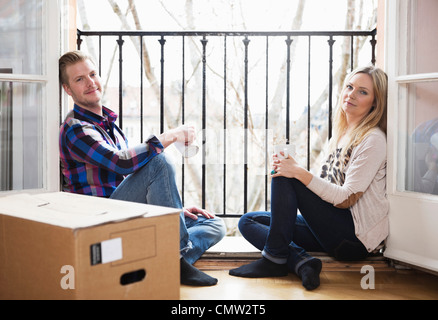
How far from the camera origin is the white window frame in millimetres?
1791

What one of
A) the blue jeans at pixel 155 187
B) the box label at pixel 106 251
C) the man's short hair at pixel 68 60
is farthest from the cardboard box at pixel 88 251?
the man's short hair at pixel 68 60

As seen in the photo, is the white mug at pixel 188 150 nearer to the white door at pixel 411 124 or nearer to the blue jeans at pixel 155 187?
the blue jeans at pixel 155 187

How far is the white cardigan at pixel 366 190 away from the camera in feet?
5.41

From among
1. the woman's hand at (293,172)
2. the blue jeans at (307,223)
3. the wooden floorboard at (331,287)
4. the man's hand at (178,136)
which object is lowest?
the wooden floorboard at (331,287)

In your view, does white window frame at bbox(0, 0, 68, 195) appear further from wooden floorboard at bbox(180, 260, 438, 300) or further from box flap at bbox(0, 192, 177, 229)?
wooden floorboard at bbox(180, 260, 438, 300)

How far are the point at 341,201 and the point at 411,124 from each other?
46 centimetres

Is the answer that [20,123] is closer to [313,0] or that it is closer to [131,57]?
[131,57]

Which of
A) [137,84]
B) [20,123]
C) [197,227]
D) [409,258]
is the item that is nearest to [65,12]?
[20,123]

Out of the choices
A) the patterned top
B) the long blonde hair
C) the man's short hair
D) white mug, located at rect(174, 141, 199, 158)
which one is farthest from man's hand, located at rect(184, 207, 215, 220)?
the man's short hair

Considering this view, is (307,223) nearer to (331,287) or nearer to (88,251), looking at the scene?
(331,287)

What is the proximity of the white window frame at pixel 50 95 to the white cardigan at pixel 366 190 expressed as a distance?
1132 millimetres

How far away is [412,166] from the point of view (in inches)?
68.3

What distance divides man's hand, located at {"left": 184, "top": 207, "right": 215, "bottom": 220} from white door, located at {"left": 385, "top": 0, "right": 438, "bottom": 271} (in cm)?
83

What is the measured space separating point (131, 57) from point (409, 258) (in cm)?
308
